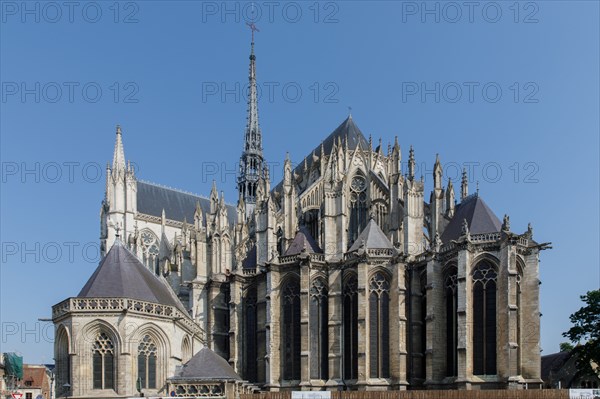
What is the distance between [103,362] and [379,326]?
1614 cm

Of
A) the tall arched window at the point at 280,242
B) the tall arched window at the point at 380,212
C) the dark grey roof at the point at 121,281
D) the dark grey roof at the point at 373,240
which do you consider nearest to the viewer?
the dark grey roof at the point at 121,281

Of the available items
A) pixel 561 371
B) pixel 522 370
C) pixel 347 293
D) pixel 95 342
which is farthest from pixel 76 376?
pixel 561 371

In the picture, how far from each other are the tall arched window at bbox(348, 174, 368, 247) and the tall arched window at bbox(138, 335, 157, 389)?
19234 millimetres

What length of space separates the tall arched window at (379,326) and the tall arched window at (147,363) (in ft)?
43.6

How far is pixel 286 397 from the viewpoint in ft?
112

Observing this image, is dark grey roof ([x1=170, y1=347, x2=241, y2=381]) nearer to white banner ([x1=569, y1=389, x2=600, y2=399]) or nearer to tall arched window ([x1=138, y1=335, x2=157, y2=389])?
tall arched window ([x1=138, y1=335, x2=157, y2=389])

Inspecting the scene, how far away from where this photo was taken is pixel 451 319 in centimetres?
3788

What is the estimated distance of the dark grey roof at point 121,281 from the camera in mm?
30422

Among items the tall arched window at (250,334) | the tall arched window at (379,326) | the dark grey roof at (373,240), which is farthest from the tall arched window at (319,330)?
the tall arched window at (250,334)

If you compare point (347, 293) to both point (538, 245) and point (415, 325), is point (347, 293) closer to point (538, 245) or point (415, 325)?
point (415, 325)

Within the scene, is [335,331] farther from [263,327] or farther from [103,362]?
[103,362]

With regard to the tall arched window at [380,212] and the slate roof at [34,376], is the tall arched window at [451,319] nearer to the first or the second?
the tall arched window at [380,212]

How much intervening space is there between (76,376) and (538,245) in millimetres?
24343

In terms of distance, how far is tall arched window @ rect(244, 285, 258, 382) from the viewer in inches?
1695
